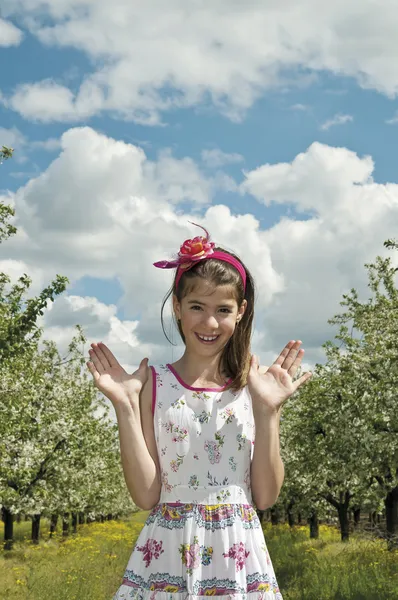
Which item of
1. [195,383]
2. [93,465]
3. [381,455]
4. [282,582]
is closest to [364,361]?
[381,455]

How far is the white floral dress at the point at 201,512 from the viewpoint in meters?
3.28

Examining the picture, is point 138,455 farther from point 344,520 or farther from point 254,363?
point 344,520

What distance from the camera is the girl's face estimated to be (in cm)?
361

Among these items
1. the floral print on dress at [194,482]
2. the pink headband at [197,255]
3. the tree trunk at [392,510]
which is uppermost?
the pink headband at [197,255]

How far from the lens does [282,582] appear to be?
50.8 feet

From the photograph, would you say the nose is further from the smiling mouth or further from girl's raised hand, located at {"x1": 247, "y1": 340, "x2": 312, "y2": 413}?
girl's raised hand, located at {"x1": 247, "y1": 340, "x2": 312, "y2": 413}

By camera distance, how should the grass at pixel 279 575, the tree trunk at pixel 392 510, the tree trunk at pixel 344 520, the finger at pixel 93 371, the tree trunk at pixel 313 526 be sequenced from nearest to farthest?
the finger at pixel 93 371
the grass at pixel 279 575
the tree trunk at pixel 392 510
the tree trunk at pixel 344 520
the tree trunk at pixel 313 526

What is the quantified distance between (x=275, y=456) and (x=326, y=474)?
20.1m

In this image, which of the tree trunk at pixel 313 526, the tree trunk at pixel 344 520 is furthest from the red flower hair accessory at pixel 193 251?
the tree trunk at pixel 313 526

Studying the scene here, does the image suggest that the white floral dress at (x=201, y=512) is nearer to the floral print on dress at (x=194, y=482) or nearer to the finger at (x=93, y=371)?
the floral print on dress at (x=194, y=482)

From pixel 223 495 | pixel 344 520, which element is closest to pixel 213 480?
pixel 223 495

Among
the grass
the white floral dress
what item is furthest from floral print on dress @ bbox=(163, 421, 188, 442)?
the grass

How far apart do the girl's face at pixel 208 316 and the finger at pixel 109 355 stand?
1.42 ft

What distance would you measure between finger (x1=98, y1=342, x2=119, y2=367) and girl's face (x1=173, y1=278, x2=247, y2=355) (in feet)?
1.42
